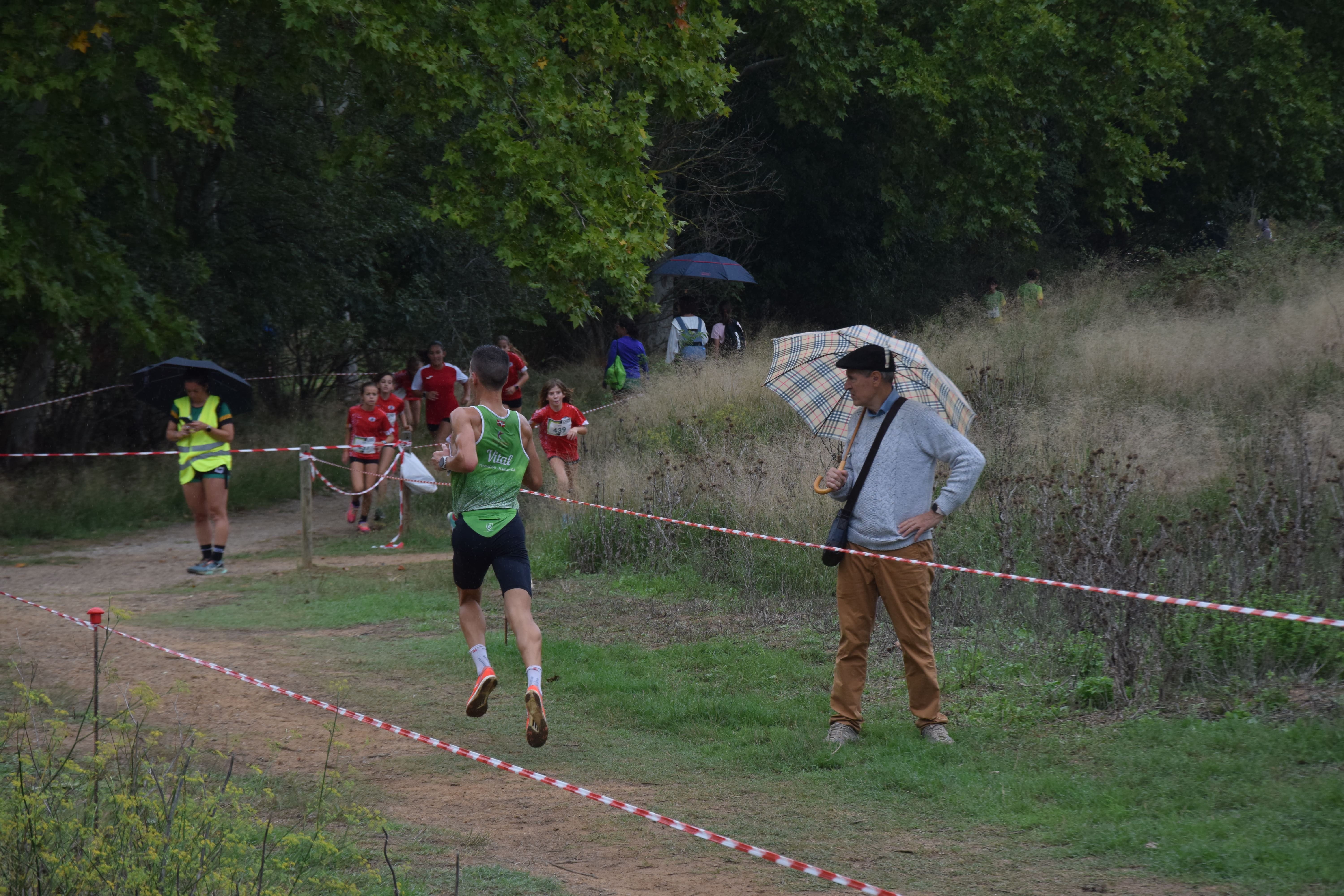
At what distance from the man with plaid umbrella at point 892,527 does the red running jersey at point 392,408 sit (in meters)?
10.0

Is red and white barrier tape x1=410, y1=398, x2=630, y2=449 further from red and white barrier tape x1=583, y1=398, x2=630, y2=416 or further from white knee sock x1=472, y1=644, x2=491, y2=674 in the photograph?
white knee sock x1=472, y1=644, x2=491, y2=674

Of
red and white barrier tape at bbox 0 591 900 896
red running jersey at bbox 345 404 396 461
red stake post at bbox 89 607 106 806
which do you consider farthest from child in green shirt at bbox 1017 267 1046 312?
red stake post at bbox 89 607 106 806

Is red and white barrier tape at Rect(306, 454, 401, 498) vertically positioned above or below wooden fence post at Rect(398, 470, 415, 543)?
above

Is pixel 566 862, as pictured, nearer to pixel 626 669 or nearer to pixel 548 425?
pixel 626 669

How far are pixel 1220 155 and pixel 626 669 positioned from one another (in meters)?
24.2

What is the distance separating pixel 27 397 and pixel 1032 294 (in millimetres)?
14743

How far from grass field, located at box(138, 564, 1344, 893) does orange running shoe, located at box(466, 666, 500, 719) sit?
46 centimetres

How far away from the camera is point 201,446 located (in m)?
12.3

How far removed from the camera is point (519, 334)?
29.8 metres

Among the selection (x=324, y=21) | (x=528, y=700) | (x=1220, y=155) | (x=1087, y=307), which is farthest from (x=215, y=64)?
(x=1220, y=155)

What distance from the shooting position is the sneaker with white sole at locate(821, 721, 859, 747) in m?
6.65

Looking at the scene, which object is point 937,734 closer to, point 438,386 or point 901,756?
point 901,756

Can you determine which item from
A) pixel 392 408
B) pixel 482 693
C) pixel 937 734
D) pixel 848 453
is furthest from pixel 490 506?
pixel 392 408

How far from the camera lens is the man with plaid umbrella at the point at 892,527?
6492mm
